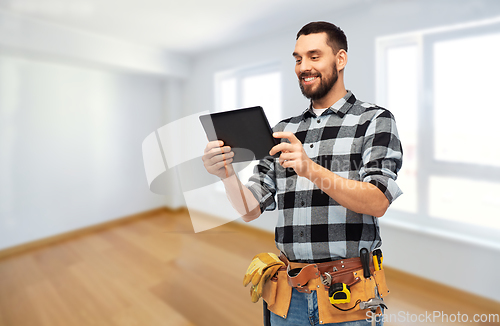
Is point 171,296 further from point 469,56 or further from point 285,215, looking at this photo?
point 469,56

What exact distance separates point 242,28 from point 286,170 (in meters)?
2.22

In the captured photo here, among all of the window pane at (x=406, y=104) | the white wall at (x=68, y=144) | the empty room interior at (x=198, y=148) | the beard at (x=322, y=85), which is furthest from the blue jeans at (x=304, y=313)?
the white wall at (x=68, y=144)

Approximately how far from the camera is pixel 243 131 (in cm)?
67

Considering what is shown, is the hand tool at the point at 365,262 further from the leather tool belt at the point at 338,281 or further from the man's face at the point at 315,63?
the man's face at the point at 315,63

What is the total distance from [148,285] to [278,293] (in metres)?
1.70

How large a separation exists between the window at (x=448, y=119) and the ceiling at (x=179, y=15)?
1.91 ft

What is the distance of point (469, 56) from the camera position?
1.83m

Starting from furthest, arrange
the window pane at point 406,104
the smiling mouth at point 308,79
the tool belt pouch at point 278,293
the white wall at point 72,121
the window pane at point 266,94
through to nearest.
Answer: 1. the white wall at point 72,121
2. the window pane at point 266,94
3. the window pane at point 406,104
4. the tool belt pouch at point 278,293
5. the smiling mouth at point 308,79

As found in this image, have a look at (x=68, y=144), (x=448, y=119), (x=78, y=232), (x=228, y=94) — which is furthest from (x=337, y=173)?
(x=78, y=232)

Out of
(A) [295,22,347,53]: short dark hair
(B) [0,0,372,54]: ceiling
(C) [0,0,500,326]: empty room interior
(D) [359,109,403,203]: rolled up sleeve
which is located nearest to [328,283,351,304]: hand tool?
(D) [359,109,403,203]: rolled up sleeve

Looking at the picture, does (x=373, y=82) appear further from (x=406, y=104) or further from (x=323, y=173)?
(x=323, y=173)

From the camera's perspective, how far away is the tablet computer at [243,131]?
645 millimetres

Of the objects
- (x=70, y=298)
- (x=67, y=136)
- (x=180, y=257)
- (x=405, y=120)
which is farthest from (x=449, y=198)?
(x=67, y=136)

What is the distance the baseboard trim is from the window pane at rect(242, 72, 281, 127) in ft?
7.61
